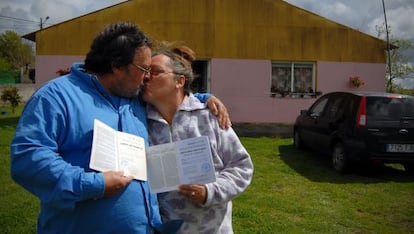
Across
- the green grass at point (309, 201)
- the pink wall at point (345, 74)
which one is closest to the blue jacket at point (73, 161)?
the green grass at point (309, 201)

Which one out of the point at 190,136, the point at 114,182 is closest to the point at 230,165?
the point at 190,136

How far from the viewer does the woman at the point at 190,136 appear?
94.2 inches

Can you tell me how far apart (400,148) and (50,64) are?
42.5 feet

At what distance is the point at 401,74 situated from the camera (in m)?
24.7

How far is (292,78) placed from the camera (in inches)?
679

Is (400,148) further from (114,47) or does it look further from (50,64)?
(50,64)

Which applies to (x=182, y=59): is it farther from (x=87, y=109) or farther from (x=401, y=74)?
(x=401, y=74)

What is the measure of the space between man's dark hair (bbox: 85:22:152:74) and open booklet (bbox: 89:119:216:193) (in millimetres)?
358

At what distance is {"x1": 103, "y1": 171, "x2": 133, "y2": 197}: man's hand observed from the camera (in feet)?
6.68

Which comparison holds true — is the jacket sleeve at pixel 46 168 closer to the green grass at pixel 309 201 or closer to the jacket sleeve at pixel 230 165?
the jacket sleeve at pixel 230 165

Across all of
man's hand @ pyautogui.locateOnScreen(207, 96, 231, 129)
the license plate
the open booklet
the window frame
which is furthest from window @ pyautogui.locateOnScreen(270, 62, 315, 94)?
the open booklet

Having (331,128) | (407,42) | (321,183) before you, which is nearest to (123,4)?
(331,128)

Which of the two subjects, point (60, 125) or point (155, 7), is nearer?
point (60, 125)

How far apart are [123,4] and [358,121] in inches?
440
